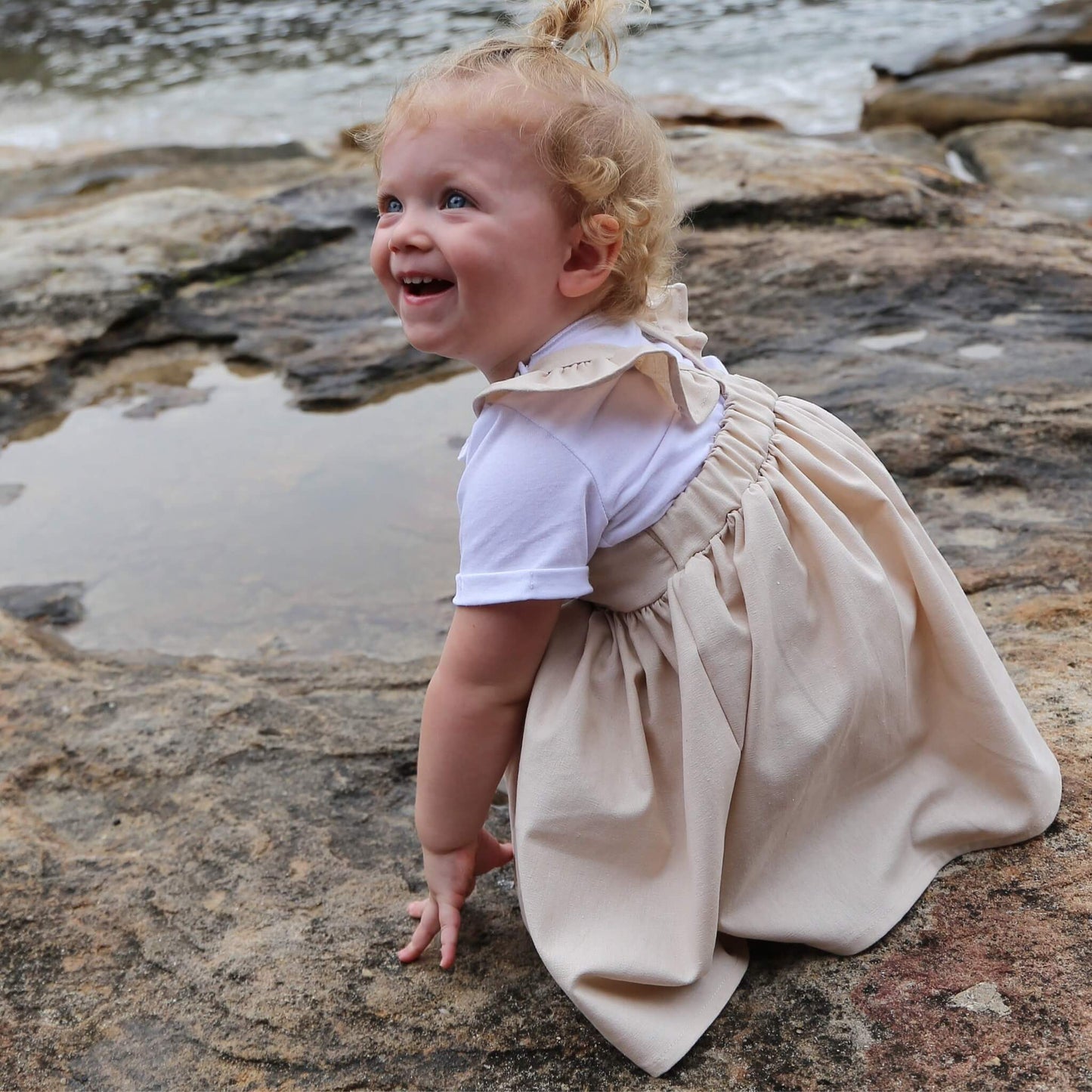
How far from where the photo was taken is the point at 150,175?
21.6 ft

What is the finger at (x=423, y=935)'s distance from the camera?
1.46 meters

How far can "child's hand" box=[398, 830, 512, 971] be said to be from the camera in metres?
1.46

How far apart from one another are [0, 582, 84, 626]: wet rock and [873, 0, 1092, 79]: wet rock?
24.2 feet

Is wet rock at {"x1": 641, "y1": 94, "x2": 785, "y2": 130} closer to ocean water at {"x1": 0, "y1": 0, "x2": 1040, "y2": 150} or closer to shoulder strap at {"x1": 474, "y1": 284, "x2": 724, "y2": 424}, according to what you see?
ocean water at {"x1": 0, "y1": 0, "x2": 1040, "y2": 150}

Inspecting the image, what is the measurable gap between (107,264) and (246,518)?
1.52 metres

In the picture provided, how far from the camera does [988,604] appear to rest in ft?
6.56

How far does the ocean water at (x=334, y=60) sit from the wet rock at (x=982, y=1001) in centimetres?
771

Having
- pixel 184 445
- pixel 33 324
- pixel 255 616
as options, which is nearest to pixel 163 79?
pixel 33 324

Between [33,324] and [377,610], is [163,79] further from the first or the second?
[377,610]

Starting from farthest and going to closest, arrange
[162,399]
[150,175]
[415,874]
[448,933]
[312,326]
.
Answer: [150,175] → [312,326] → [162,399] → [415,874] → [448,933]

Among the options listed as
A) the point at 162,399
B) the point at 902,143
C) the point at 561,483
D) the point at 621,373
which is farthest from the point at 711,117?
the point at 561,483

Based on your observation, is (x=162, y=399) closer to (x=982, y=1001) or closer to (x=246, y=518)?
(x=246, y=518)

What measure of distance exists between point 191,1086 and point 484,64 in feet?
3.87

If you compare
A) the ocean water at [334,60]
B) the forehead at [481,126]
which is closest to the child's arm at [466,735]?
the forehead at [481,126]
